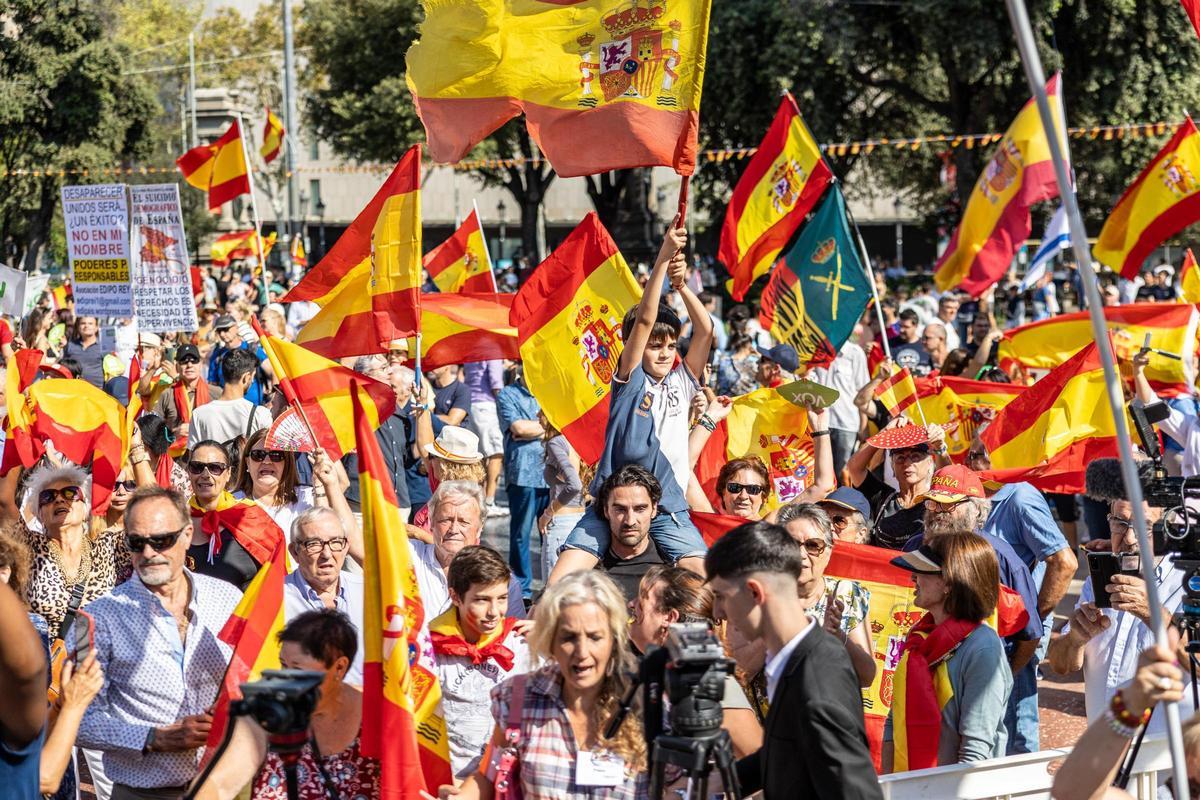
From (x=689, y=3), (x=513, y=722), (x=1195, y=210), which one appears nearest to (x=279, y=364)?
(x=689, y=3)

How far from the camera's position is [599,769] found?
3955 mm

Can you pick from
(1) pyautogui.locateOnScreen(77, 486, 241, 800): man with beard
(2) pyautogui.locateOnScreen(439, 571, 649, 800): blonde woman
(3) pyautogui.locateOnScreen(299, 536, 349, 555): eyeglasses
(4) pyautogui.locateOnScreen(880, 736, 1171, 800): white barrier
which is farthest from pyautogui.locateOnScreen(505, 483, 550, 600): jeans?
(2) pyautogui.locateOnScreen(439, 571, 649, 800): blonde woman

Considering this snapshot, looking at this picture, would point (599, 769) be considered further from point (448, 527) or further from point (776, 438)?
point (776, 438)

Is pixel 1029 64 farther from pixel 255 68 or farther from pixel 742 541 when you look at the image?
pixel 255 68

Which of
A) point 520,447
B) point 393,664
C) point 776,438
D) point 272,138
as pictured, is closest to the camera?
point 393,664

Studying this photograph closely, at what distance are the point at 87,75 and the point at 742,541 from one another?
4030cm

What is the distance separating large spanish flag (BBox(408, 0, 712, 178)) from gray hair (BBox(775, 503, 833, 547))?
1.65 metres

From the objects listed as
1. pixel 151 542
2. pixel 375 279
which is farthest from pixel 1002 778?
pixel 375 279

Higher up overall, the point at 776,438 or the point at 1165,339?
the point at 1165,339

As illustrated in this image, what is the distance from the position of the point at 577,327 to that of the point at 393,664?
3.71 metres

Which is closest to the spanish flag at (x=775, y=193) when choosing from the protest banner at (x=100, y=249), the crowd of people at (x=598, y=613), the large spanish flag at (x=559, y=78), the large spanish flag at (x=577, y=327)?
the crowd of people at (x=598, y=613)

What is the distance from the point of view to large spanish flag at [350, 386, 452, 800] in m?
4.24

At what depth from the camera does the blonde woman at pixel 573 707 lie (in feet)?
13.0

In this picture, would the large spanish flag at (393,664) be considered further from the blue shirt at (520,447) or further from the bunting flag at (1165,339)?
the blue shirt at (520,447)
